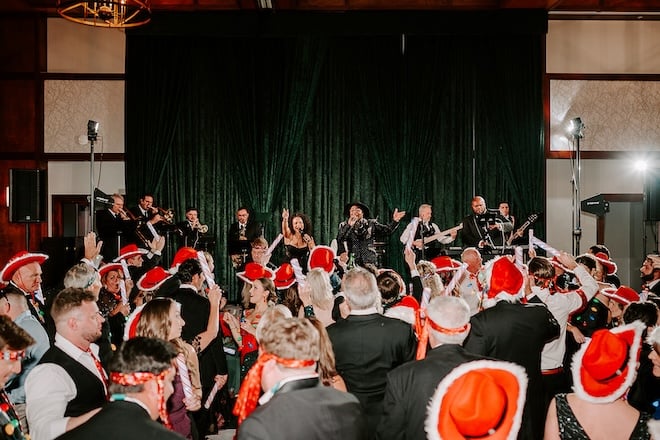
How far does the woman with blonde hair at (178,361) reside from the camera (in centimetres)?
338

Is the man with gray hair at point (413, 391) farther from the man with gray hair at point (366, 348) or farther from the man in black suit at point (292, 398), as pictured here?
the man with gray hair at point (366, 348)

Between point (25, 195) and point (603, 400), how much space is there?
32.7ft

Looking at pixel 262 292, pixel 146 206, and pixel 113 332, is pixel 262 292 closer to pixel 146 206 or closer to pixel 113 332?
pixel 113 332

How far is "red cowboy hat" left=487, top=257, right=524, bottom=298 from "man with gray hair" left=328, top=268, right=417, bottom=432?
85 centimetres

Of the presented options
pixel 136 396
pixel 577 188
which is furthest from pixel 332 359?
pixel 577 188

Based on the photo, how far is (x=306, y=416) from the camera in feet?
7.41

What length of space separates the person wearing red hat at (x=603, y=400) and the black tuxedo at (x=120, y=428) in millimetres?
1494

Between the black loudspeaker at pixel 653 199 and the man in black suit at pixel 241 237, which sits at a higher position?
the black loudspeaker at pixel 653 199

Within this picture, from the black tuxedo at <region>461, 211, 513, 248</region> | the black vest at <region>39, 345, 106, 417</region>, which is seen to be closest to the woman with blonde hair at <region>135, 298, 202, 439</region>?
the black vest at <region>39, 345, 106, 417</region>

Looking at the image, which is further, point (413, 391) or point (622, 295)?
point (622, 295)

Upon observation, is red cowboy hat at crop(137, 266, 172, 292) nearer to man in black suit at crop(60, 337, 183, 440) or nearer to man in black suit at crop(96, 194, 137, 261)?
man in black suit at crop(60, 337, 183, 440)

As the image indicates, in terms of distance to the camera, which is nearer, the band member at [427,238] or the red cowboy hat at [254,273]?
the red cowboy hat at [254,273]

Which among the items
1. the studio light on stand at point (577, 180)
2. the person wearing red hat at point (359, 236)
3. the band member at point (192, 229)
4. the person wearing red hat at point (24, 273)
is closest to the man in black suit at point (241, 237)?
the band member at point (192, 229)

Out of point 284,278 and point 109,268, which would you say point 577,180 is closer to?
point 284,278
